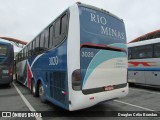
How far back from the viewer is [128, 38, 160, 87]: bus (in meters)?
10.6

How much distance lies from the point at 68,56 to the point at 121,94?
248 centimetres

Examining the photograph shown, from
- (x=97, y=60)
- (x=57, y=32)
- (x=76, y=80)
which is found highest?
(x=57, y=32)

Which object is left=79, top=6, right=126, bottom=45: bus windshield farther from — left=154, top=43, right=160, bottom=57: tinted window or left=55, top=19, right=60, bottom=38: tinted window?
left=154, top=43, right=160, bottom=57: tinted window

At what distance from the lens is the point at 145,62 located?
36.9ft

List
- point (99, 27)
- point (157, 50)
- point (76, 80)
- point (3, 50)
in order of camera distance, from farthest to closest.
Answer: point (3, 50) → point (157, 50) → point (99, 27) → point (76, 80)

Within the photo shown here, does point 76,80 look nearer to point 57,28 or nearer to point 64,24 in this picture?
point 64,24

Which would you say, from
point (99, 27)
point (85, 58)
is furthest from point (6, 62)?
point (85, 58)

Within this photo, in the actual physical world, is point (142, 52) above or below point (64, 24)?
below

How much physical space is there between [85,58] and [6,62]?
9777 mm

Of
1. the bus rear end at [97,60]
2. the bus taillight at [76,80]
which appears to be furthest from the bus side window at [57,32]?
the bus taillight at [76,80]

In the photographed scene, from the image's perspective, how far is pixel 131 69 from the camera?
12.4m

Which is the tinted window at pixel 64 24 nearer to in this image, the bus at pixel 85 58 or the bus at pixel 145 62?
the bus at pixel 85 58

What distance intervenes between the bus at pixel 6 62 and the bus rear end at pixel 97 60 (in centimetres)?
955

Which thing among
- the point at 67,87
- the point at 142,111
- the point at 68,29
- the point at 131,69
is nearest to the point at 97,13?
the point at 68,29
